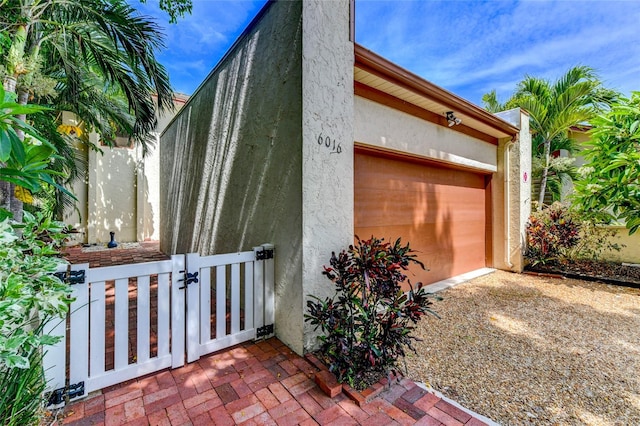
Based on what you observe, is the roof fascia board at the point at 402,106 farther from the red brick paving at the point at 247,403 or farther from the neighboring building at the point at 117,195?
the neighboring building at the point at 117,195

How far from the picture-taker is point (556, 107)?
8930 mm

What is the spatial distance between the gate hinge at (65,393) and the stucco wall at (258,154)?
1.86 metres

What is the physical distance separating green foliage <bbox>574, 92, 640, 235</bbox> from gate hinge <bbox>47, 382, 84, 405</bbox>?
8590mm

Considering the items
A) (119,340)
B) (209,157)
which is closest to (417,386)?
(119,340)

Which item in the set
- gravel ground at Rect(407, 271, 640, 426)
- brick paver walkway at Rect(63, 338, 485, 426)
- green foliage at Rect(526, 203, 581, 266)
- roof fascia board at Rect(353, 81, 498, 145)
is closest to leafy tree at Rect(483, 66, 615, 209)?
green foliage at Rect(526, 203, 581, 266)

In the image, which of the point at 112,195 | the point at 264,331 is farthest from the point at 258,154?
the point at 112,195

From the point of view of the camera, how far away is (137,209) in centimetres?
1239

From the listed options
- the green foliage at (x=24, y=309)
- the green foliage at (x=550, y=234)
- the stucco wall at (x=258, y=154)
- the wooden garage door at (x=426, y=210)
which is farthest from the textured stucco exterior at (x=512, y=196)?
the green foliage at (x=24, y=309)

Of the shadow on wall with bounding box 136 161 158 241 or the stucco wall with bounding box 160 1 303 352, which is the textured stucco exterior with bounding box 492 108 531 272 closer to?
the stucco wall with bounding box 160 1 303 352

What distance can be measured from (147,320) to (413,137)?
15.9 feet

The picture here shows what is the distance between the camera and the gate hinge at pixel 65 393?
221 centimetres

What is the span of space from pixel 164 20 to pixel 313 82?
4205mm

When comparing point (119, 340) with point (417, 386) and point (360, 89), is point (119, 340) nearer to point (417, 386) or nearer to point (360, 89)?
point (417, 386)

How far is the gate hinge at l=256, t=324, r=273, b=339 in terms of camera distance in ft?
11.1
